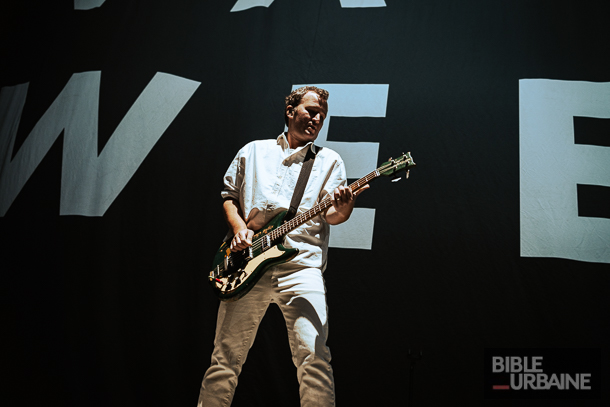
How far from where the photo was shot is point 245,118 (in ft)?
10.2

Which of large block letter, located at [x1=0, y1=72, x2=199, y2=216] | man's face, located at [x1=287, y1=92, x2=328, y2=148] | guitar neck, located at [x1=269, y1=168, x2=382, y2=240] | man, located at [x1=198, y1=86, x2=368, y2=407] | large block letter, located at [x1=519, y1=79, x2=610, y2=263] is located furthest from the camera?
large block letter, located at [x1=0, y1=72, x2=199, y2=216]

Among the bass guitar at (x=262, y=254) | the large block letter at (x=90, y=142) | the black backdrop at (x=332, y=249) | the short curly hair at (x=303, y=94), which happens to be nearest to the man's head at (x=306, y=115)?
the short curly hair at (x=303, y=94)

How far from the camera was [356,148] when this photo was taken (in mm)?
2979

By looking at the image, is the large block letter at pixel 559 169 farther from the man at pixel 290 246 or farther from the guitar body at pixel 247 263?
the guitar body at pixel 247 263

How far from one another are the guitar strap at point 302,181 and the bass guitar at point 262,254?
4cm

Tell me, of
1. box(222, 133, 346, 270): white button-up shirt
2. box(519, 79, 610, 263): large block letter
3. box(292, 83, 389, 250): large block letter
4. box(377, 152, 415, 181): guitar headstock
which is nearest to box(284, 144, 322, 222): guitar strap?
box(222, 133, 346, 270): white button-up shirt

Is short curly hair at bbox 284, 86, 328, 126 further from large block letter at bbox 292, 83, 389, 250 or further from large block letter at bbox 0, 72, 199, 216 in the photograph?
large block letter at bbox 0, 72, 199, 216

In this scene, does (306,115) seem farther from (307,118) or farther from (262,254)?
(262,254)

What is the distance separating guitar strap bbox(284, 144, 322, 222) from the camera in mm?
2141

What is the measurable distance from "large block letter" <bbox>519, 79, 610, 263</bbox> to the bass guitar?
3.36 feet

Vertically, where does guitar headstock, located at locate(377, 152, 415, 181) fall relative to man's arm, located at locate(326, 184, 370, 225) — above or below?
above

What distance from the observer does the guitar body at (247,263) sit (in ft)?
6.63

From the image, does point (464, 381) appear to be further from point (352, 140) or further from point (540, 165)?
point (352, 140)

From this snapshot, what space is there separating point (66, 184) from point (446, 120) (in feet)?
7.99
